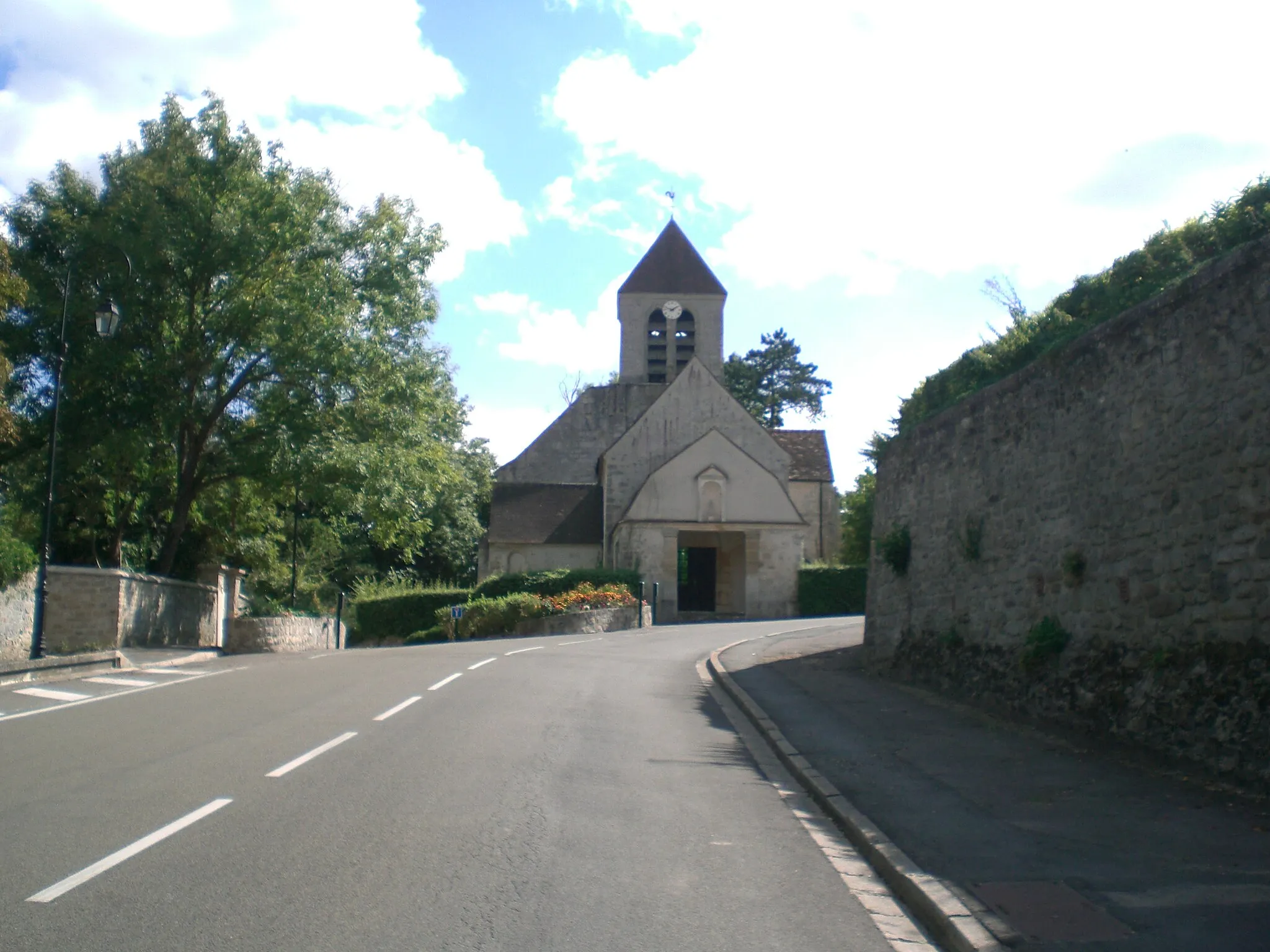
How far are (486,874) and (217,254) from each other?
2413 cm

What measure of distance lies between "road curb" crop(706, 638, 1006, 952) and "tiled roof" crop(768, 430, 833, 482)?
46.4 metres

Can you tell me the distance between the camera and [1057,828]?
725 cm

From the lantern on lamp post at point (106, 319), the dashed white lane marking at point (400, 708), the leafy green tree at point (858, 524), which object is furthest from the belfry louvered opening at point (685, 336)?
the dashed white lane marking at point (400, 708)

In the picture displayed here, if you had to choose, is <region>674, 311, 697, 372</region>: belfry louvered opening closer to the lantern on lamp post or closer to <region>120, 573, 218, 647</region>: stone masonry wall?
<region>120, 573, 218, 647</region>: stone masonry wall

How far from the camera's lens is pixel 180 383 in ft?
90.4

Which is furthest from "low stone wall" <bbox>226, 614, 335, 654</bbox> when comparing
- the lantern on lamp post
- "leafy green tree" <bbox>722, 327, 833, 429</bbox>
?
"leafy green tree" <bbox>722, 327, 833, 429</bbox>

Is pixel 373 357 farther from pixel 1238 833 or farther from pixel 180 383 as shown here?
pixel 1238 833

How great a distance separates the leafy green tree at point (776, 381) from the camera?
7656cm

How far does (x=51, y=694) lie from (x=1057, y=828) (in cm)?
1285

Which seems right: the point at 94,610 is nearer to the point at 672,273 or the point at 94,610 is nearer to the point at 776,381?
the point at 672,273

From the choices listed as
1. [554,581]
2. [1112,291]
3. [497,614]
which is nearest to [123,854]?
[1112,291]

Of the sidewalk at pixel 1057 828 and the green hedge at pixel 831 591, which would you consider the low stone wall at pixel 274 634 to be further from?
the green hedge at pixel 831 591

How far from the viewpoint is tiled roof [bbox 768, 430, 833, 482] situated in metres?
56.3

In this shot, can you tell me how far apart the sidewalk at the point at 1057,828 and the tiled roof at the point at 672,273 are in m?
46.4
